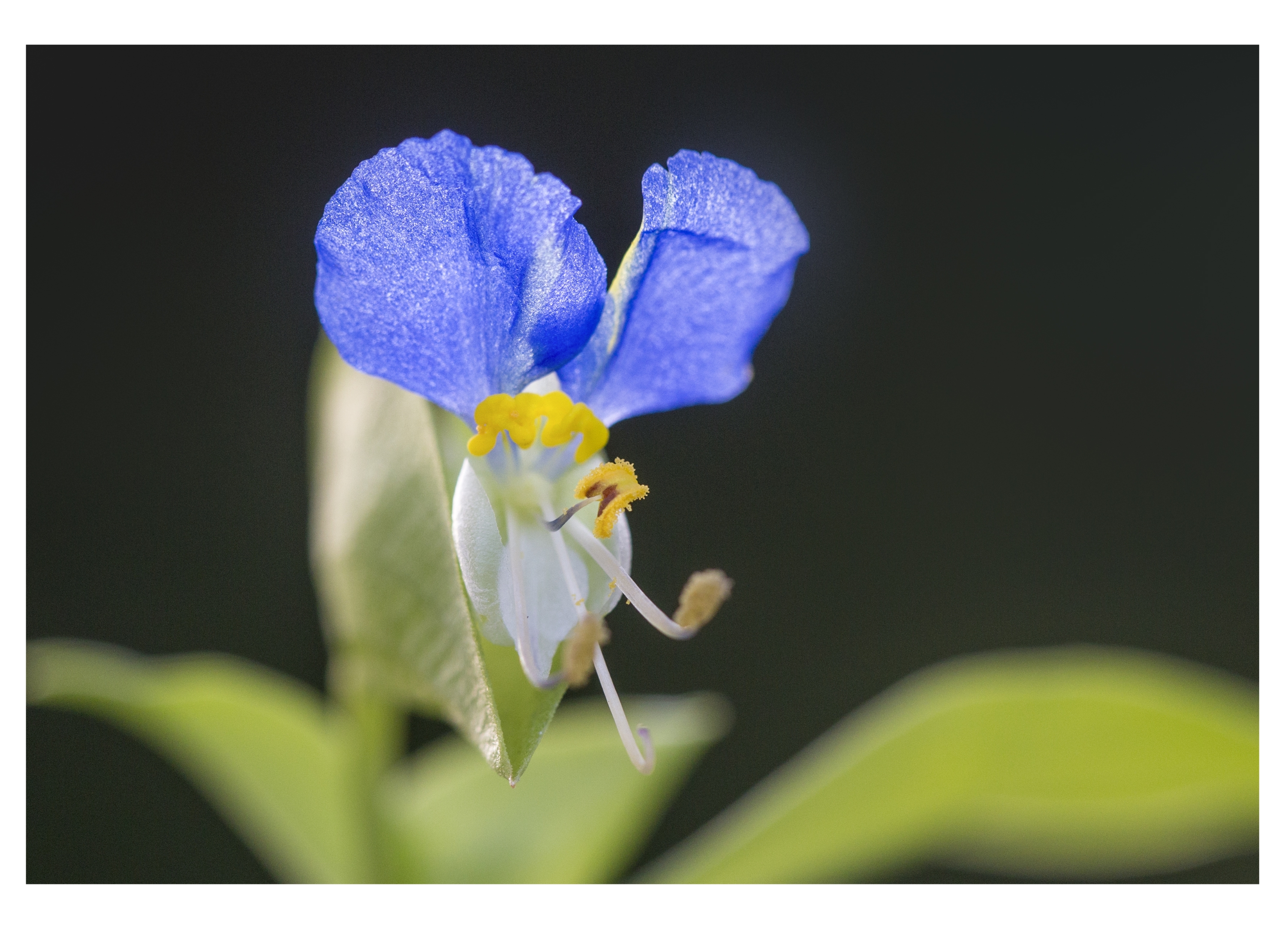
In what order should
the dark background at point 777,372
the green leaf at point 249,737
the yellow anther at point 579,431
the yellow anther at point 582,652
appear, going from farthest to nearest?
the dark background at point 777,372 < the green leaf at point 249,737 < the yellow anther at point 579,431 < the yellow anther at point 582,652

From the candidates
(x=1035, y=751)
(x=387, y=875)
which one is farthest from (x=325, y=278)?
(x=1035, y=751)

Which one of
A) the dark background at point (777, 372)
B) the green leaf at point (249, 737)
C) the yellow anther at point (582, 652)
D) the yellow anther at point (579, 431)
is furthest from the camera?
the dark background at point (777, 372)

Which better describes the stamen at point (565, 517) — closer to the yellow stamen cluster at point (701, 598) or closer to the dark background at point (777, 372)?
the yellow stamen cluster at point (701, 598)

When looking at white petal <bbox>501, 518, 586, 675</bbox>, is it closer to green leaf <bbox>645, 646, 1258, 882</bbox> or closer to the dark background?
the dark background

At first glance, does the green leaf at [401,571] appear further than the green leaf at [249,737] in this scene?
No

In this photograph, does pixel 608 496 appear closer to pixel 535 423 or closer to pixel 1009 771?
pixel 535 423

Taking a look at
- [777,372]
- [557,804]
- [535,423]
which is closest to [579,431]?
[535,423]

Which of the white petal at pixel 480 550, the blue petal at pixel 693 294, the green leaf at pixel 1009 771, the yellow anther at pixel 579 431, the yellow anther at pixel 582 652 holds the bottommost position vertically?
the green leaf at pixel 1009 771

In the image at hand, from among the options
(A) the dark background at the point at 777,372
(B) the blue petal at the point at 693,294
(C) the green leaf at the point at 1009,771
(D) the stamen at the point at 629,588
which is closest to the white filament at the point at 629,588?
(D) the stamen at the point at 629,588

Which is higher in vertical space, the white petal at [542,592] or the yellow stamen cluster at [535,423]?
the yellow stamen cluster at [535,423]
